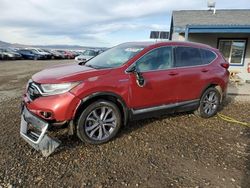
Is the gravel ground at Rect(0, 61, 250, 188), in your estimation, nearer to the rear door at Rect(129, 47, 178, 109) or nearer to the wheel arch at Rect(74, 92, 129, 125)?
the wheel arch at Rect(74, 92, 129, 125)

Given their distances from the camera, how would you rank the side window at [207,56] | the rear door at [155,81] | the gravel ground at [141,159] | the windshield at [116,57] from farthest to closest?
1. the side window at [207,56]
2. the windshield at [116,57]
3. the rear door at [155,81]
4. the gravel ground at [141,159]

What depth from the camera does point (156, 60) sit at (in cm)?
473

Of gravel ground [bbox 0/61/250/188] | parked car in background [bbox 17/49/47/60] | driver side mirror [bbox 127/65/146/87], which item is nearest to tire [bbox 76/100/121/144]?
gravel ground [bbox 0/61/250/188]

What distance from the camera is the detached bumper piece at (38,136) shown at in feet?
11.8

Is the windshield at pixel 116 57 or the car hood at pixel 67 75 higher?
the windshield at pixel 116 57

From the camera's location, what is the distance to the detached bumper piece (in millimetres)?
3586

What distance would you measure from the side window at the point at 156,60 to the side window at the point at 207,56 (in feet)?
3.62

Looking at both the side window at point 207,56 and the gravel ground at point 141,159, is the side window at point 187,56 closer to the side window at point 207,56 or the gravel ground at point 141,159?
the side window at point 207,56

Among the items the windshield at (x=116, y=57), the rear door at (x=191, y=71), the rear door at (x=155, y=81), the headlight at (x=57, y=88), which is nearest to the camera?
the headlight at (x=57, y=88)

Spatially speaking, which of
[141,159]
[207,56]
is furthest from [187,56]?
[141,159]

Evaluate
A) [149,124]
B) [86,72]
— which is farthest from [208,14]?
[86,72]

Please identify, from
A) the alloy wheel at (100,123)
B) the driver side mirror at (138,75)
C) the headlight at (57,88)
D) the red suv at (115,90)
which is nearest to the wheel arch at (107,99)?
the red suv at (115,90)

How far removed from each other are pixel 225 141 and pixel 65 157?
294 cm

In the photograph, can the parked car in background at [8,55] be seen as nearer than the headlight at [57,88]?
No
